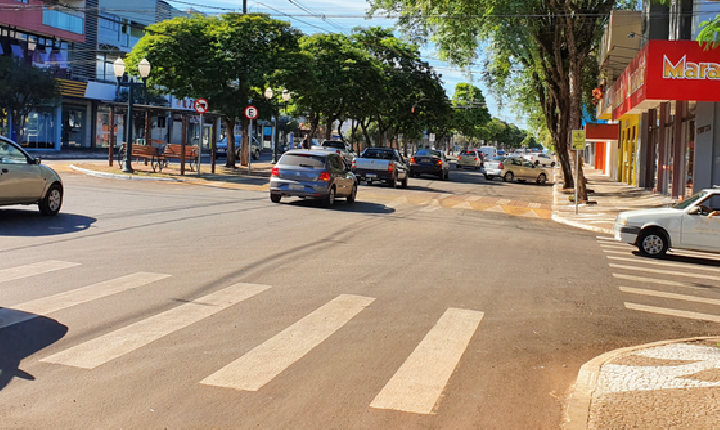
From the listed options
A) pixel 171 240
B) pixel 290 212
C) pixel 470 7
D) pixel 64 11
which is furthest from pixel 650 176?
pixel 64 11

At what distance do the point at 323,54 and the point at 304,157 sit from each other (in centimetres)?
3301

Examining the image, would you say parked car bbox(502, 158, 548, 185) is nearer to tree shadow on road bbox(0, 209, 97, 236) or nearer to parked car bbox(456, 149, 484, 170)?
parked car bbox(456, 149, 484, 170)

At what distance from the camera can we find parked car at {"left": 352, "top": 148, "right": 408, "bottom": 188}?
98.3 feet

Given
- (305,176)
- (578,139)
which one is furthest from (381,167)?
(305,176)

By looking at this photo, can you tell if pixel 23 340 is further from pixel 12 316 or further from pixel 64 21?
pixel 64 21

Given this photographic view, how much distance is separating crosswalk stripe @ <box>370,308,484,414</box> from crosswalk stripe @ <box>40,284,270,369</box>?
2.21 metres

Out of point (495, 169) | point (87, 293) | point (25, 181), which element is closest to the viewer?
point (87, 293)

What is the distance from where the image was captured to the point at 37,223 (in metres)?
13.5

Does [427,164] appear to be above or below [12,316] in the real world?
above

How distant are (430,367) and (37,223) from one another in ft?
32.4

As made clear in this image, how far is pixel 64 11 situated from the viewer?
165ft

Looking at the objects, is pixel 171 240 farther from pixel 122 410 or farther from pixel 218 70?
pixel 218 70

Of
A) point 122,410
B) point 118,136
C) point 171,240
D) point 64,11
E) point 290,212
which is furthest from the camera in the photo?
point 118,136

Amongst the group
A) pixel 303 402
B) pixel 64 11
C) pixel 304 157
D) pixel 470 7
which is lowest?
pixel 303 402
